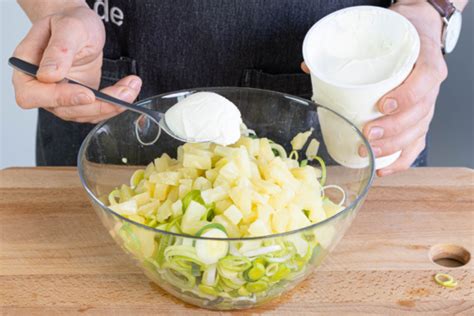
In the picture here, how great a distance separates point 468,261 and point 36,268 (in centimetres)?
77

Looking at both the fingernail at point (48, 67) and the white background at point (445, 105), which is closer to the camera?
the fingernail at point (48, 67)

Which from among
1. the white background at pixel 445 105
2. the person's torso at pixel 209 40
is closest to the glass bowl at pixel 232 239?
Result: the person's torso at pixel 209 40

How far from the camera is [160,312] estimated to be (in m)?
1.20

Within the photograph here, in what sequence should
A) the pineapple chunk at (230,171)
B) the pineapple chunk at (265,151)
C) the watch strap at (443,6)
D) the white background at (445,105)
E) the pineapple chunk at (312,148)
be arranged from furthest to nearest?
the white background at (445,105) → the watch strap at (443,6) → the pineapple chunk at (312,148) → the pineapple chunk at (265,151) → the pineapple chunk at (230,171)

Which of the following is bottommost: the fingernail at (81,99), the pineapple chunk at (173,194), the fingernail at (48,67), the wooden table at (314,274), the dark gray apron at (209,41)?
the wooden table at (314,274)

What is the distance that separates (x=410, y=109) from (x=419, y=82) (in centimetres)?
6

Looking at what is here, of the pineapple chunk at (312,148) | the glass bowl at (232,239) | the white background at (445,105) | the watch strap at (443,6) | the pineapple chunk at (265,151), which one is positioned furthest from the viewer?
the white background at (445,105)

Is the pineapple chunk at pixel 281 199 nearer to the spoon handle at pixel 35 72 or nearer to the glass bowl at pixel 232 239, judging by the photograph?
the glass bowl at pixel 232 239

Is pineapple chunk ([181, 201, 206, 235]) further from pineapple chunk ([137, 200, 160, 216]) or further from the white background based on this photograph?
the white background

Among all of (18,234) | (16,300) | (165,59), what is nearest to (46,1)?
(165,59)

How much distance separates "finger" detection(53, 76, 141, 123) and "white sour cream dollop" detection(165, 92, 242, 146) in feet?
0.43

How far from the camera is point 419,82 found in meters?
1.28

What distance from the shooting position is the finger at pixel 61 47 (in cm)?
125

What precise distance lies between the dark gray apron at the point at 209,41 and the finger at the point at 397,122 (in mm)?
376
